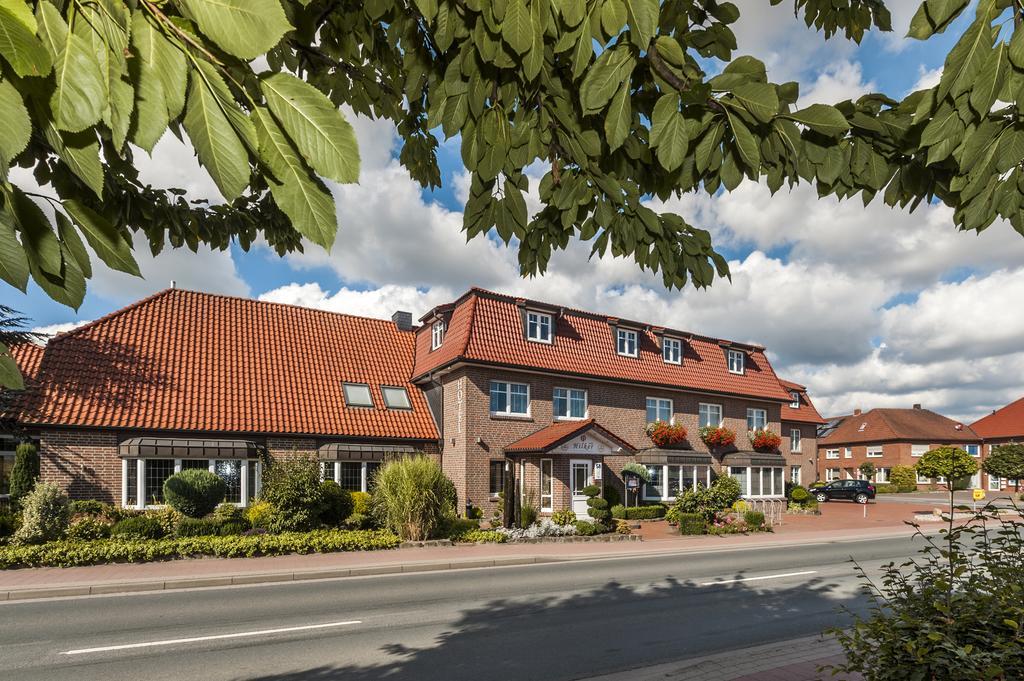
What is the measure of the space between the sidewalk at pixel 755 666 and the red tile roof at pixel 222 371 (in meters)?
16.5

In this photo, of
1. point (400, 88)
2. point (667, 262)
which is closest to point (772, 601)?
point (667, 262)

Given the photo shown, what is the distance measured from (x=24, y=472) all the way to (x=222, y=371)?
619 centimetres

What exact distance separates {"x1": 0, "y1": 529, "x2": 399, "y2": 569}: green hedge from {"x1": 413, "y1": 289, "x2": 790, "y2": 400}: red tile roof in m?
7.83

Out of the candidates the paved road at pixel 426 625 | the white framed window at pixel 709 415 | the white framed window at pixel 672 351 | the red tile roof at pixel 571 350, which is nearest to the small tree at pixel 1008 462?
the red tile roof at pixel 571 350

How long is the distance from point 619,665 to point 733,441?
939 inches

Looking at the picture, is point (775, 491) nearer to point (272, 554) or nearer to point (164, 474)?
point (272, 554)

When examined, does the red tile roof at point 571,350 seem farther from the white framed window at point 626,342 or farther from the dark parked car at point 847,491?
the dark parked car at point 847,491

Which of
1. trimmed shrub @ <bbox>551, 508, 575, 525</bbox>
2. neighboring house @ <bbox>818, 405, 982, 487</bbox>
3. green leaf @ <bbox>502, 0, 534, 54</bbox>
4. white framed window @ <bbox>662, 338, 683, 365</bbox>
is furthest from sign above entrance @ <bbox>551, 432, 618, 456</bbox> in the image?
neighboring house @ <bbox>818, 405, 982, 487</bbox>

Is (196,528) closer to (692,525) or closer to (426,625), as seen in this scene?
(426,625)

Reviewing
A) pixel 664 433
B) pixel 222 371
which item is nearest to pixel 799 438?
pixel 664 433

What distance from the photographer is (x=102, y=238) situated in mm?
1580

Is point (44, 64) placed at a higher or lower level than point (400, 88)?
lower

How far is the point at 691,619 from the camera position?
28.8 ft

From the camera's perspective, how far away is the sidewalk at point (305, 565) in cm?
1088
